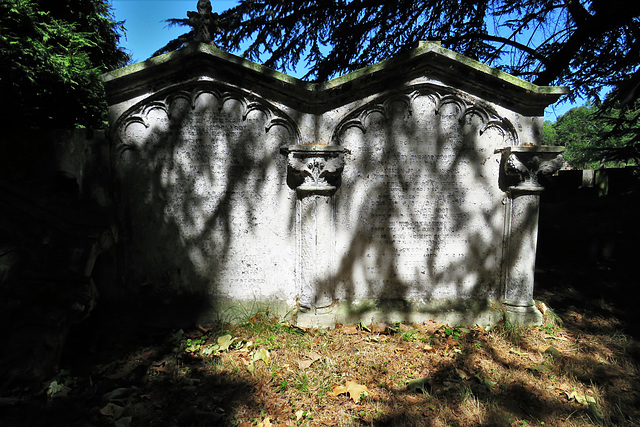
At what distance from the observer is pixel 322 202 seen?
3633 millimetres

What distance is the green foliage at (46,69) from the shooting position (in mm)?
6938

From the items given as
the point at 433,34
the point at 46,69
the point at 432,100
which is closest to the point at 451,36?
the point at 433,34

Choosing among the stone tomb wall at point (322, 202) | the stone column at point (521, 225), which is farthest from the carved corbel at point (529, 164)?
the stone tomb wall at point (322, 202)

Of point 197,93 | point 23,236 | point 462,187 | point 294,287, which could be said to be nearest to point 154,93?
point 197,93

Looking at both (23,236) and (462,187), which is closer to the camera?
(23,236)

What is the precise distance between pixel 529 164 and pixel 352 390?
2.99 metres

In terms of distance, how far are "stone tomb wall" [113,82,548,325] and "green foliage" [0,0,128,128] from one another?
517 cm

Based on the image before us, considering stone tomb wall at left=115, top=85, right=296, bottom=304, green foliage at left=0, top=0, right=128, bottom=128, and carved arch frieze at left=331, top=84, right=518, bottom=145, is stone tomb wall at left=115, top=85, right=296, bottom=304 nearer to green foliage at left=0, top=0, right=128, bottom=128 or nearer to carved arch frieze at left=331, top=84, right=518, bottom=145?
carved arch frieze at left=331, top=84, right=518, bottom=145

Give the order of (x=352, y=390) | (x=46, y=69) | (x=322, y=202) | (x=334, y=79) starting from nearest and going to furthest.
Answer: (x=352, y=390), (x=334, y=79), (x=322, y=202), (x=46, y=69)

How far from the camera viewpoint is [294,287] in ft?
12.6

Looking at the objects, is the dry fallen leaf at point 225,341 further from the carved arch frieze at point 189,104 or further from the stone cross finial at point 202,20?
the stone cross finial at point 202,20

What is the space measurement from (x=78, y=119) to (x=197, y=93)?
7.94m

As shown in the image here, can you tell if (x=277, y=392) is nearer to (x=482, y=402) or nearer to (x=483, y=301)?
(x=482, y=402)

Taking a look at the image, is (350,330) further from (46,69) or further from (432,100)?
(46,69)
